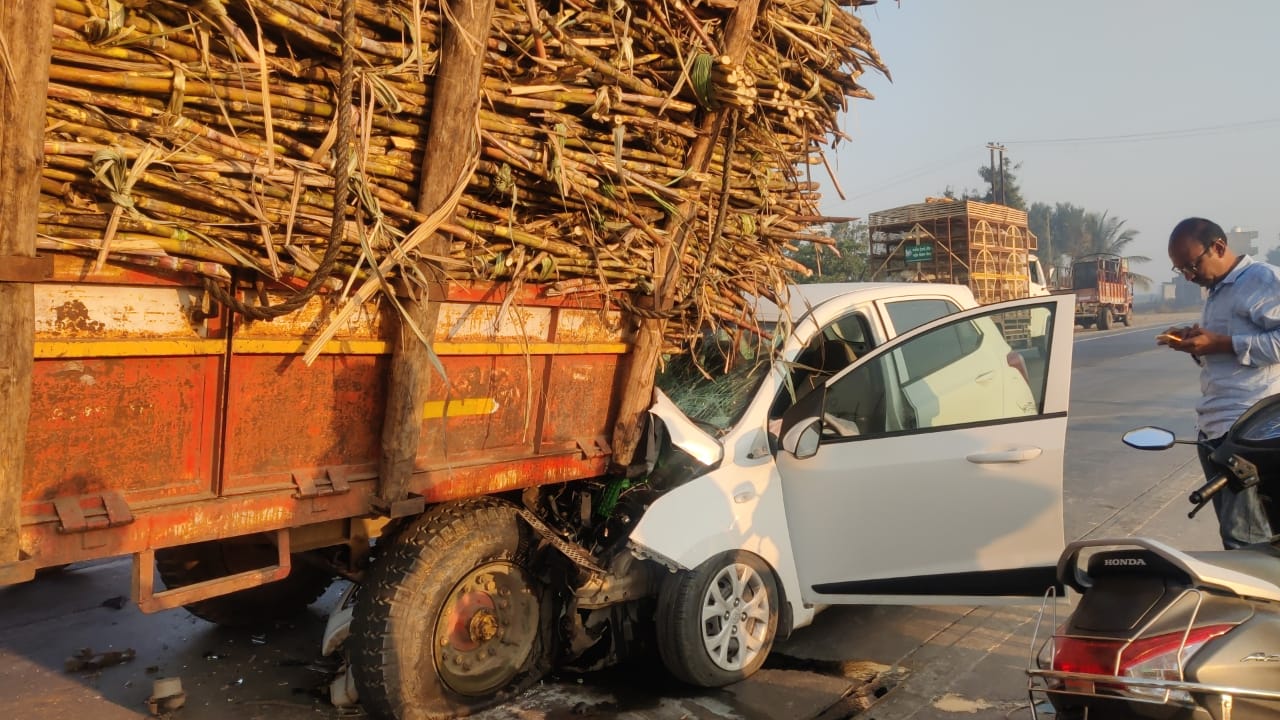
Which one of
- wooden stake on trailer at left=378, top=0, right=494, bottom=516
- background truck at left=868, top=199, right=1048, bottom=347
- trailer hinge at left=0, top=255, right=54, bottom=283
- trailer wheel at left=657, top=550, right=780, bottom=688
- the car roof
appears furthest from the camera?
background truck at left=868, top=199, right=1048, bottom=347

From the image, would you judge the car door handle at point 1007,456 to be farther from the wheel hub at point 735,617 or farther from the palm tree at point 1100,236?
the palm tree at point 1100,236

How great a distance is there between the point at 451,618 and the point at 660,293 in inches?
67.0

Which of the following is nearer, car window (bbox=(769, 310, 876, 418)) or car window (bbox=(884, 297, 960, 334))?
car window (bbox=(769, 310, 876, 418))

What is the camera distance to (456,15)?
3229 mm

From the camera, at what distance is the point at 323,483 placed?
10.4ft

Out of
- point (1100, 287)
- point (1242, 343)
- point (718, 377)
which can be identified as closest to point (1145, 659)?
point (1242, 343)

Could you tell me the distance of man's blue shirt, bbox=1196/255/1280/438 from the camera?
142 inches

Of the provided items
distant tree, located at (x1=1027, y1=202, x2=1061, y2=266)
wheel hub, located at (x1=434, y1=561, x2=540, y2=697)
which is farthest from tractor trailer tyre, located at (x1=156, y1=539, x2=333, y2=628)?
distant tree, located at (x1=1027, y1=202, x2=1061, y2=266)

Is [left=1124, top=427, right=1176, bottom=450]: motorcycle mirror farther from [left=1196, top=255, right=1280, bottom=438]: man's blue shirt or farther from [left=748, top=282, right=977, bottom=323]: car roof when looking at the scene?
[left=748, top=282, right=977, bottom=323]: car roof

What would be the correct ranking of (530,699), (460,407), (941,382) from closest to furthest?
(460,407)
(530,699)
(941,382)

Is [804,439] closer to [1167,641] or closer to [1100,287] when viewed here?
[1167,641]

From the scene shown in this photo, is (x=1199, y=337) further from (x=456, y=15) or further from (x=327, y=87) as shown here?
(x=327, y=87)

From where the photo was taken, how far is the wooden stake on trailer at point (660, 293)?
13.3ft

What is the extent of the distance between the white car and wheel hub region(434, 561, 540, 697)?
592mm
